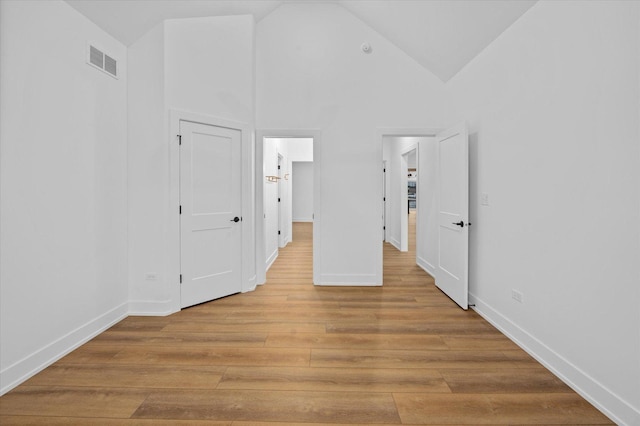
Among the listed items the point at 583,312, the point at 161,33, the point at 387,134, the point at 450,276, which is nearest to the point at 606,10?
the point at 583,312

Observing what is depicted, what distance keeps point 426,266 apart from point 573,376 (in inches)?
116

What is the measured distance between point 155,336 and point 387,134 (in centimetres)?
348

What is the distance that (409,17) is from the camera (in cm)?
335

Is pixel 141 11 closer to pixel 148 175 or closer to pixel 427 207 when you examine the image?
pixel 148 175

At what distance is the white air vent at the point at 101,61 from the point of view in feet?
8.50

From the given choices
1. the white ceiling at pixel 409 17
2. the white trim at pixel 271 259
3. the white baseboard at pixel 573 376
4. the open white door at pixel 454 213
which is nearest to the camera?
the white baseboard at pixel 573 376

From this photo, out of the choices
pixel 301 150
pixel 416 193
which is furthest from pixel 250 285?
pixel 301 150

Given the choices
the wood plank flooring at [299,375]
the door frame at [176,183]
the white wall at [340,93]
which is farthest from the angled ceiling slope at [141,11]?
the wood plank flooring at [299,375]

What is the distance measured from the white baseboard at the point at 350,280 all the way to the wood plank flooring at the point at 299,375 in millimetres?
856

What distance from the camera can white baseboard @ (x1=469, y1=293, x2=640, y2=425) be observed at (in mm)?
1596

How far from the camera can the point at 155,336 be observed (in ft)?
8.61

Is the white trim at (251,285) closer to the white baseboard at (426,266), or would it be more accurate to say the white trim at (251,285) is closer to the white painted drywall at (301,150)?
the white baseboard at (426,266)

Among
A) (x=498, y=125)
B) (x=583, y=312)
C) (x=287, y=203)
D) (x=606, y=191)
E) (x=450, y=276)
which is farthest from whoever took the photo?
(x=287, y=203)

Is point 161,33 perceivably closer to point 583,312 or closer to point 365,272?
point 365,272
